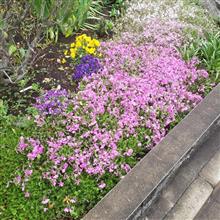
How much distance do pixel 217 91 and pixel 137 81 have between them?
932mm

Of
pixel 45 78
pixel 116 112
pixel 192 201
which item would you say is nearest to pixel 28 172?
pixel 116 112

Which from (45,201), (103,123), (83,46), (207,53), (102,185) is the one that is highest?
(207,53)

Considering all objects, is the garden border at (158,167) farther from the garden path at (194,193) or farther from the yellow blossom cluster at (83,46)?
the yellow blossom cluster at (83,46)

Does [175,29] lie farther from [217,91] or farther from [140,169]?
[140,169]

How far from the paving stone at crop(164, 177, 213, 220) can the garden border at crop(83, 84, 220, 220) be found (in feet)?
0.75

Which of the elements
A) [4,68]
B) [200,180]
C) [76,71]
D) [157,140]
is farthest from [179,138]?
[4,68]

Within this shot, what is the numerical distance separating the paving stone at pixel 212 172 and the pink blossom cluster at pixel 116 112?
1.75 ft

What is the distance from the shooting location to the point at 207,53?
4113 millimetres

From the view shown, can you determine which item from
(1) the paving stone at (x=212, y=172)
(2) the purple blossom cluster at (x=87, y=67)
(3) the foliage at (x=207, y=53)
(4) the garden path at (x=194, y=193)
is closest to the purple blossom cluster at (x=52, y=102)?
(2) the purple blossom cluster at (x=87, y=67)

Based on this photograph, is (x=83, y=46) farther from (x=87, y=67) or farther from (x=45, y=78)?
(x=45, y=78)

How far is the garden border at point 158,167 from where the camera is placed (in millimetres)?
2405

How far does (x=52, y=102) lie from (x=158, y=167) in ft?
3.93

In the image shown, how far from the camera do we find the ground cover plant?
2.51 metres

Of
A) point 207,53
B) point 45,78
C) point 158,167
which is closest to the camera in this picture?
point 158,167
